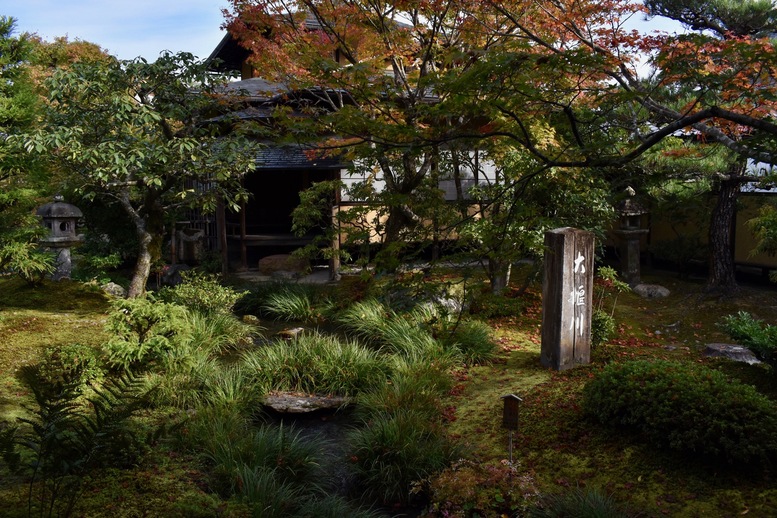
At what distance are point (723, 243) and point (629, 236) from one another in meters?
1.90

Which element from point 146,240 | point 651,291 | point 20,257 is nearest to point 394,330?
point 146,240

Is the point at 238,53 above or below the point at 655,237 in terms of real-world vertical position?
above

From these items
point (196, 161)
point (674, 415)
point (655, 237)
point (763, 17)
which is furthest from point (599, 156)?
point (655, 237)

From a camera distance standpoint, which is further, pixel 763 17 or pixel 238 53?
pixel 238 53

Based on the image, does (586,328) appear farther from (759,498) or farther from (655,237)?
(655,237)

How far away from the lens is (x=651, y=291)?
43.3 ft

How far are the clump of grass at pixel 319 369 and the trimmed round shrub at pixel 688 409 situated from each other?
296 centimetres

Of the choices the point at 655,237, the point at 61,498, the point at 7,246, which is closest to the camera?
the point at 61,498

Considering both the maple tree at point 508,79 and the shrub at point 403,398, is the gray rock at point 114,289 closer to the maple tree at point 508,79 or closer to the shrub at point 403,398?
the maple tree at point 508,79

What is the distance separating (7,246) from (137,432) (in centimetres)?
558

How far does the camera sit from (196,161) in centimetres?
1007

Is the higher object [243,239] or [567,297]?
[243,239]

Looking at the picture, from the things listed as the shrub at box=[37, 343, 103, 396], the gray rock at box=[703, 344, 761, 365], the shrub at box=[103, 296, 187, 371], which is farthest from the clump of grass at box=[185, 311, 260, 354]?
the gray rock at box=[703, 344, 761, 365]

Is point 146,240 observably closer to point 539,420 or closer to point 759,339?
point 539,420
